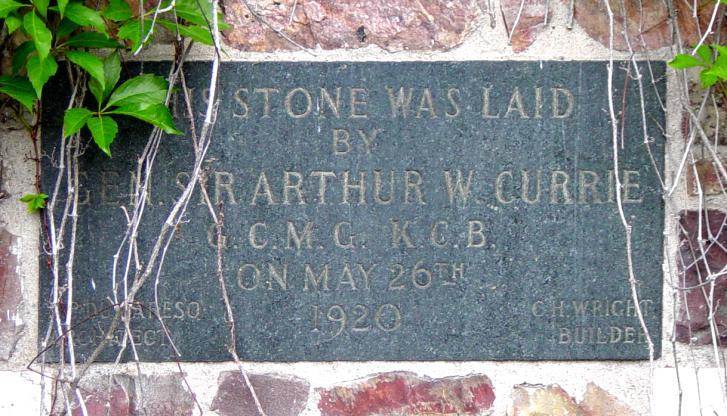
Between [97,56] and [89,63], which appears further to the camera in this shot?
[97,56]

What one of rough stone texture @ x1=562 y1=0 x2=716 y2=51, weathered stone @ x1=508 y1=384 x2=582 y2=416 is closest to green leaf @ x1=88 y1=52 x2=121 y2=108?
rough stone texture @ x1=562 y1=0 x2=716 y2=51

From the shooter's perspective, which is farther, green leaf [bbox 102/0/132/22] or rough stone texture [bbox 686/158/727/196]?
rough stone texture [bbox 686/158/727/196]

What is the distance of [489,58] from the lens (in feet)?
7.22

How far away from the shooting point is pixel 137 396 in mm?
2240

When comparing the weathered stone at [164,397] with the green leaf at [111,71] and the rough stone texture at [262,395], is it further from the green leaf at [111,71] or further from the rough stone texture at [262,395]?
the green leaf at [111,71]

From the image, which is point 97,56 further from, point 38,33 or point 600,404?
point 600,404

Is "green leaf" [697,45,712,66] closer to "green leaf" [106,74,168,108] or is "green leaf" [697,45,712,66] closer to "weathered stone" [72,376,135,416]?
"green leaf" [106,74,168,108]

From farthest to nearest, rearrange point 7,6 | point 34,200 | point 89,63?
point 34,200, point 89,63, point 7,6

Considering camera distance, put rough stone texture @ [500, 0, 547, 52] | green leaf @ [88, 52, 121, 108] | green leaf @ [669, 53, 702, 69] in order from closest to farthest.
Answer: green leaf @ [669, 53, 702, 69] < green leaf @ [88, 52, 121, 108] < rough stone texture @ [500, 0, 547, 52]

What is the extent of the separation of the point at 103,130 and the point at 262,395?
81 cm

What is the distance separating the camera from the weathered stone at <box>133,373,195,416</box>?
2240mm

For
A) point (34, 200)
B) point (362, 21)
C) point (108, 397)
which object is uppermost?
point (362, 21)

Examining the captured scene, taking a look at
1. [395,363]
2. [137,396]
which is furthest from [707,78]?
[137,396]

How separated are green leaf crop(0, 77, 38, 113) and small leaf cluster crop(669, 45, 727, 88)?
5.21 ft
